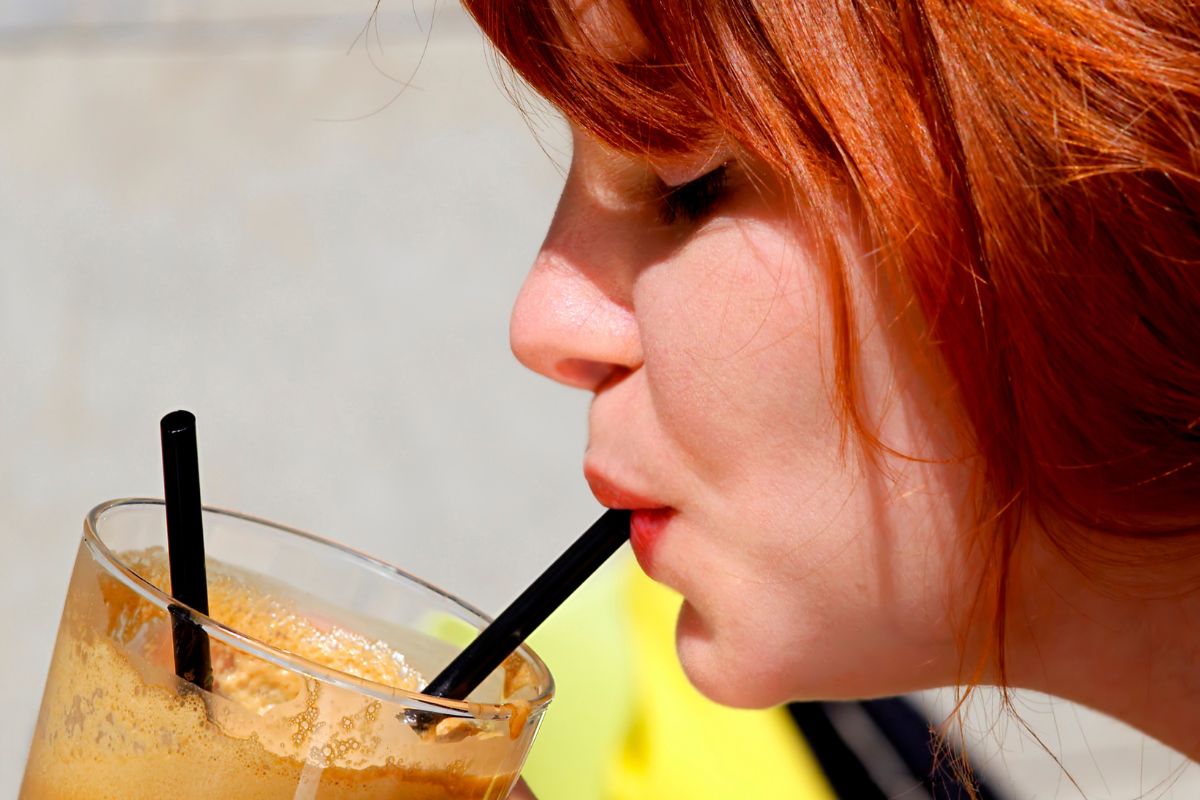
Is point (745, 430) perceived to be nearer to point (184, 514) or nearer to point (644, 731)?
point (184, 514)

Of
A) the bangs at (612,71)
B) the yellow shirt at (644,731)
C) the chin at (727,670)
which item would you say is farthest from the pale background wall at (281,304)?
the bangs at (612,71)

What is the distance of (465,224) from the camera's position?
2645 mm

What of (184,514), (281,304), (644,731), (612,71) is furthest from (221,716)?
(281,304)

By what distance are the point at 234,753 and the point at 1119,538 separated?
1.50 ft

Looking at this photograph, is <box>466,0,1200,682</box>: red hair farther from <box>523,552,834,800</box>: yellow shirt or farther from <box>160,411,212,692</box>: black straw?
<box>523,552,834,800</box>: yellow shirt

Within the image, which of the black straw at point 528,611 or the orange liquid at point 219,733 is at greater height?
the orange liquid at point 219,733

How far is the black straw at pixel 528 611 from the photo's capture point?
2.46ft

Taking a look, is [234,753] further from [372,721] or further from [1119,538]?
[1119,538]

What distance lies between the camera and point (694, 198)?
0.76m

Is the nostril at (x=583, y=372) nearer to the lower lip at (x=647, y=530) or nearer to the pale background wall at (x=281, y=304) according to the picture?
the lower lip at (x=647, y=530)

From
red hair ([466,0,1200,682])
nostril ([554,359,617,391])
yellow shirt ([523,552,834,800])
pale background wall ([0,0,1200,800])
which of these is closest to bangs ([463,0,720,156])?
red hair ([466,0,1200,682])

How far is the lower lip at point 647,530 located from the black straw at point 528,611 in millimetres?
11

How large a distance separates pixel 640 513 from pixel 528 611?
9cm

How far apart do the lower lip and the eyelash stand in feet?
0.55
